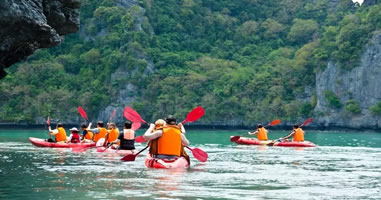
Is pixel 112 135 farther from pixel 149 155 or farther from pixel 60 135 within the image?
pixel 149 155

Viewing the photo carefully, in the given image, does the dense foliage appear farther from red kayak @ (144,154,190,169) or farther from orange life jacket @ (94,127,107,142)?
red kayak @ (144,154,190,169)

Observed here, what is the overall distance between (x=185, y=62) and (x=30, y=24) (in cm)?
8355

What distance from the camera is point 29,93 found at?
8962 cm

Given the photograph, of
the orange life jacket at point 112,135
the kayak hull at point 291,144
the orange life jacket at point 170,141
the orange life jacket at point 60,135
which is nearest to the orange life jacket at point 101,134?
the orange life jacket at point 60,135

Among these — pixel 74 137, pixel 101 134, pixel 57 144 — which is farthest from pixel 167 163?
pixel 57 144

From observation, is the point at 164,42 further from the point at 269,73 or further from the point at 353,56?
the point at 353,56

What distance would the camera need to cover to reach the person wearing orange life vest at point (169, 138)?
1806 cm

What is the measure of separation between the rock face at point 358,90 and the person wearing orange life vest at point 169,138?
70.8 metres

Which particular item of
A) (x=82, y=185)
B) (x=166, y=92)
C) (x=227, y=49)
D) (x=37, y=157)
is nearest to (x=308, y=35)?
(x=227, y=49)

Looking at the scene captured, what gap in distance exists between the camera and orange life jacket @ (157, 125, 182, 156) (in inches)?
714

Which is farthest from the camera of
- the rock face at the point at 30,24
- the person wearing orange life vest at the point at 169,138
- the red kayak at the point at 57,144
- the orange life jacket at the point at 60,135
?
the orange life jacket at the point at 60,135

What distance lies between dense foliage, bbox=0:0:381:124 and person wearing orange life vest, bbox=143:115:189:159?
6758 cm

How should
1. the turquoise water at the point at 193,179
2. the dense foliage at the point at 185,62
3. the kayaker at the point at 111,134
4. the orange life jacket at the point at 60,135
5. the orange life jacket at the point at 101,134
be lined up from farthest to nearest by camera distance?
1. the dense foliage at the point at 185,62
2. the orange life jacket at the point at 60,135
3. the orange life jacket at the point at 101,134
4. the kayaker at the point at 111,134
5. the turquoise water at the point at 193,179

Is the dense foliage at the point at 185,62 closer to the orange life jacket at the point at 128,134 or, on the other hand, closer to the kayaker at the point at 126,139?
the kayaker at the point at 126,139
